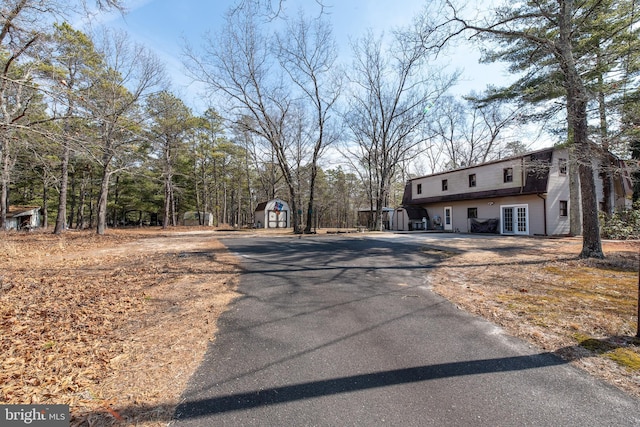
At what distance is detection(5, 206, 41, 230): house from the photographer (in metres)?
27.0

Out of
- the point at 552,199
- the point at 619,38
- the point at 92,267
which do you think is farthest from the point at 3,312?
the point at 552,199

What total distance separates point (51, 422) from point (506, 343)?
4.17 m

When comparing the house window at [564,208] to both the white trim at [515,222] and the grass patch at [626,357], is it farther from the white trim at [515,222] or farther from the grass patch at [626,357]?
the grass patch at [626,357]

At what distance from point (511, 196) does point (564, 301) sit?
50.7 feet

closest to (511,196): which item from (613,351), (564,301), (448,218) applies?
(448,218)

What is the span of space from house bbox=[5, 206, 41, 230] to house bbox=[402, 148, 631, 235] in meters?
38.5

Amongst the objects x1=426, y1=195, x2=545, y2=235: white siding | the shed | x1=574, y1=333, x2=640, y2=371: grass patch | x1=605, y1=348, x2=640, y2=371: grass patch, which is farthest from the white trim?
x1=605, y1=348, x2=640, y2=371: grass patch

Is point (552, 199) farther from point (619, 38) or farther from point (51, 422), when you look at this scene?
point (51, 422)

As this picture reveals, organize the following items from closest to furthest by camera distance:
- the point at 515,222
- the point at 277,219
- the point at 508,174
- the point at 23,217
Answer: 1. the point at 515,222
2. the point at 508,174
3. the point at 277,219
4. the point at 23,217

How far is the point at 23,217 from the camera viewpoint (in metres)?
29.8

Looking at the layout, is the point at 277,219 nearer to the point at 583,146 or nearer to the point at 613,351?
the point at 583,146

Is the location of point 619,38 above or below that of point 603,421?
above

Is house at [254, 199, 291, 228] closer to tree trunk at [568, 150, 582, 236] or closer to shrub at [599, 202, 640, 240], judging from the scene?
tree trunk at [568, 150, 582, 236]

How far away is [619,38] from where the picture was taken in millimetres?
9945
